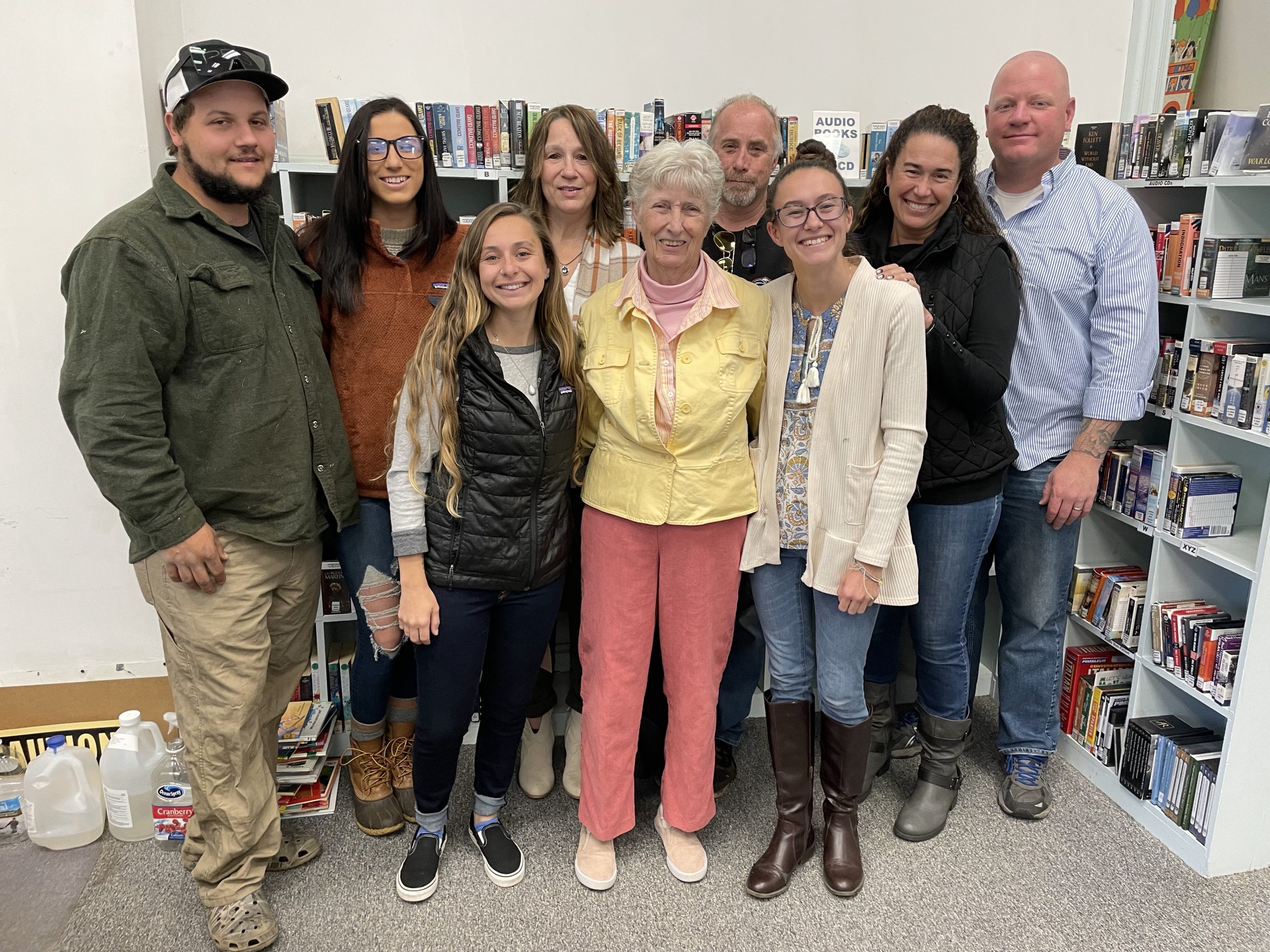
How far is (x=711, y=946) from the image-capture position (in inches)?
79.5

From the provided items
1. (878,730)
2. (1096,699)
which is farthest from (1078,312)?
(878,730)

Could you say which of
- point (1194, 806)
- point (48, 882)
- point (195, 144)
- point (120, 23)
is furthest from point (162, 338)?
point (1194, 806)

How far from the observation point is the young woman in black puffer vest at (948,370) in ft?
6.68

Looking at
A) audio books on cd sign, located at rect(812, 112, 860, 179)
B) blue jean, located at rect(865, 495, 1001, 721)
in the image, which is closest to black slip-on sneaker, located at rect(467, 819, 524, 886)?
blue jean, located at rect(865, 495, 1001, 721)

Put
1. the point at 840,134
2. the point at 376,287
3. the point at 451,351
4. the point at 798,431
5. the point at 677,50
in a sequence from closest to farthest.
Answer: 1. the point at 451,351
2. the point at 798,431
3. the point at 376,287
4. the point at 840,134
5. the point at 677,50

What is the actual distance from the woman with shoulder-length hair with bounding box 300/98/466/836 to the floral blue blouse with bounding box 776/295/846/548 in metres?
0.85

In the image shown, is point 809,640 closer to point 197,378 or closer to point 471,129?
point 197,378

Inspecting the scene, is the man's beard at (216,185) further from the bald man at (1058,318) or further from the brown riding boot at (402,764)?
the bald man at (1058,318)

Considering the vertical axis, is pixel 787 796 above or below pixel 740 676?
below

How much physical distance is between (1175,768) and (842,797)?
900 mm

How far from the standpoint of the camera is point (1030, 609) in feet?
8.02

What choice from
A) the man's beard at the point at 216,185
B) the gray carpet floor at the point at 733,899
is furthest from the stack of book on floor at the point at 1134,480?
the man's beard at the point at 216,185

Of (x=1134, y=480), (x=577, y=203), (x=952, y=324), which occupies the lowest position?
(x=1134, y=480)

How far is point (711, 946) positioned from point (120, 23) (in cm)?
276
